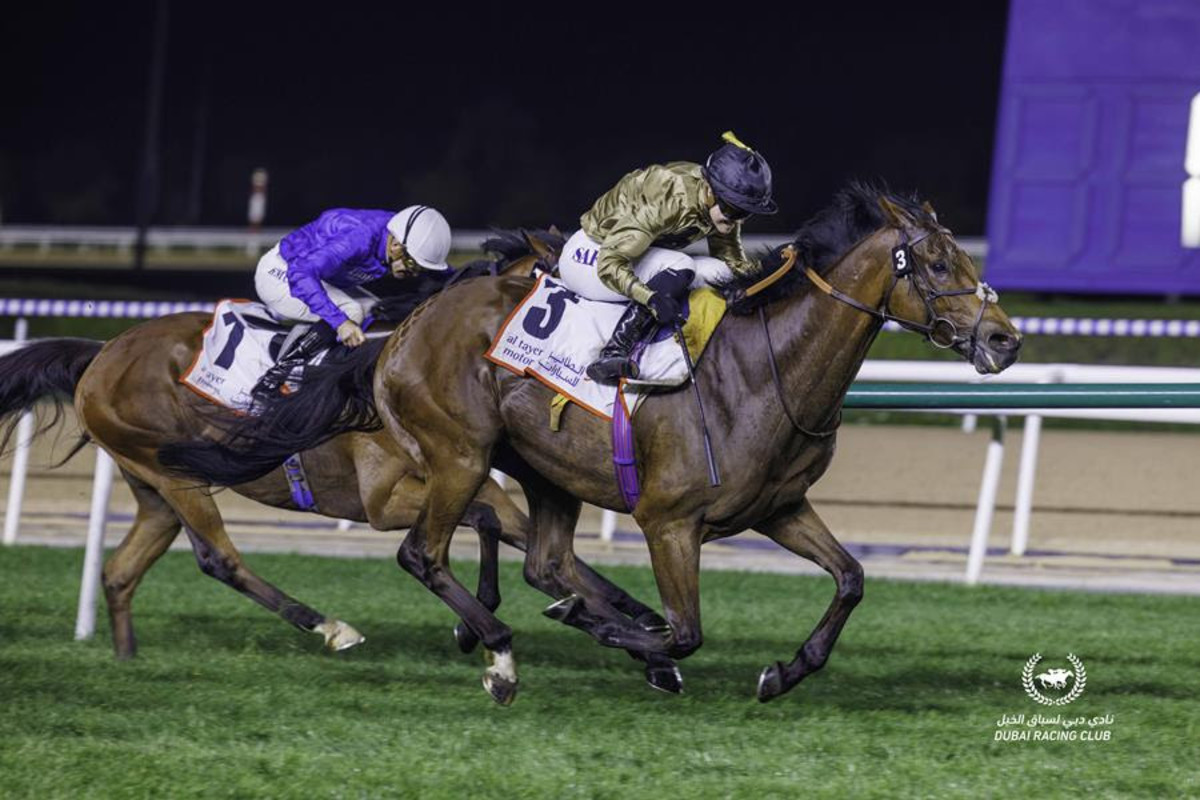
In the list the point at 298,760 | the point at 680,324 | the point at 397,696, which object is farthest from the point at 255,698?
the point at 680,324

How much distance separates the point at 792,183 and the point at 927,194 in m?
1.61

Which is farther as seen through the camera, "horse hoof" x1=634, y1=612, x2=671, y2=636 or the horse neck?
"horse hoof" x1=634, y1=612, x2=671, y2=636

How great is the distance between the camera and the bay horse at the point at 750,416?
4.16 meters

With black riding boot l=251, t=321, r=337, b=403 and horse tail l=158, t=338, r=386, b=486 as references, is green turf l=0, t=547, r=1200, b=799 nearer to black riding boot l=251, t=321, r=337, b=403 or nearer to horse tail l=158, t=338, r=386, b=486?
horse tail l=158, t=338, r=386, b=486

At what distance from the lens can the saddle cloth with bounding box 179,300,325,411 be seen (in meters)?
5.07

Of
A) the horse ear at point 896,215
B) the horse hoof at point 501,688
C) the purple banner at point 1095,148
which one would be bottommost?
the horse hoof at point 501,688

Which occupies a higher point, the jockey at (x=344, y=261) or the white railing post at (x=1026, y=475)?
the jockey at (x=344, y=261)

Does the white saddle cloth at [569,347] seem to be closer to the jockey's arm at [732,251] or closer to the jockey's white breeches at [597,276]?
the jockey's white breeches at [597,276]

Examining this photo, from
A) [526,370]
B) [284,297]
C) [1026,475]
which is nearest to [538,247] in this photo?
[526,370]

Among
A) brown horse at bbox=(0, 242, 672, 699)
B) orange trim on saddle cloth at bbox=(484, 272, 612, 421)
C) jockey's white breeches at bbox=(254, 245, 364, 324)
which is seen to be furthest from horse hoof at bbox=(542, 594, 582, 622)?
jockey's white breeches at bbox=(254, 245, 364, 324)

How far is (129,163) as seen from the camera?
874 inches

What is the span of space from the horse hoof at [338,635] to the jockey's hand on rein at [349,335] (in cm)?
76

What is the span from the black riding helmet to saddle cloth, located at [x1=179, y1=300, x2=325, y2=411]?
1.33 m

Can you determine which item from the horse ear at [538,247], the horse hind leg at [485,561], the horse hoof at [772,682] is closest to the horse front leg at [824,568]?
the horse hoof at [772,682]
